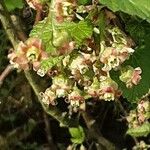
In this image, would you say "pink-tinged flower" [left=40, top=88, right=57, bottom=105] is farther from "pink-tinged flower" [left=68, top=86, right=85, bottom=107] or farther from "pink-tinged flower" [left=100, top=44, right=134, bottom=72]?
"pink-tinged flower" [left=100, top=44, right=134, bottom=72]

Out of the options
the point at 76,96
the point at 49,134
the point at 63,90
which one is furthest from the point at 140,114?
the point at 49,134

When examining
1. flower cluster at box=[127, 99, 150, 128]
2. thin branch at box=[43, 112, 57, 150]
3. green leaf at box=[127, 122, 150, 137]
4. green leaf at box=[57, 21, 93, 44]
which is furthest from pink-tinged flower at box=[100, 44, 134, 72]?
thin branch at box=[43, 112, 57, 150]

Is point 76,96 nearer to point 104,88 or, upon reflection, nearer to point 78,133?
point 104,88

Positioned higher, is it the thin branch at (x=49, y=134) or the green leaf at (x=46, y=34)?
the green leaf at (x=46, y=34)

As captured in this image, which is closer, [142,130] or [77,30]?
[77,30]

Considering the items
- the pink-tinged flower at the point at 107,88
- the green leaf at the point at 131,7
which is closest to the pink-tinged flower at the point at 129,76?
the pink-tinged flower at the point at 107,88

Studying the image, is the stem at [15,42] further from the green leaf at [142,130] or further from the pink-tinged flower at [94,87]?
the pink-tinged flower at [94,87]
